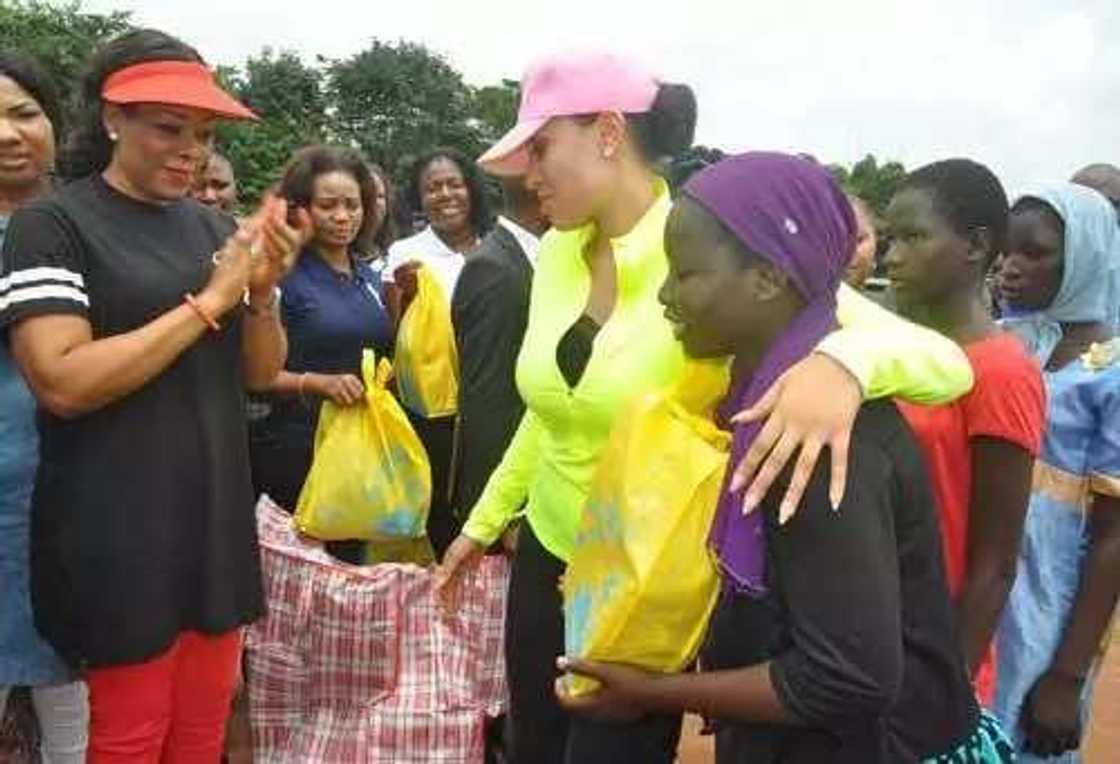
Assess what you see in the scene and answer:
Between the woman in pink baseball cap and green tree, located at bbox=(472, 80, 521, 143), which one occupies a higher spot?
green tree, located at bbox=(472, 80, 521, 143)

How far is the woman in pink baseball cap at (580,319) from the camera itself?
2.24m

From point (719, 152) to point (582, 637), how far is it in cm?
186

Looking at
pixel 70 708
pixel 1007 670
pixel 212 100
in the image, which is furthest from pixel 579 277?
pixel 70 708

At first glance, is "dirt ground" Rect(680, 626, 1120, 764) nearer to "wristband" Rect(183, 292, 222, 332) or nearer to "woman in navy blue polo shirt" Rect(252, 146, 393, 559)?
"woman in navy blue polo shirt" Rect(252, 146, 393, 559)

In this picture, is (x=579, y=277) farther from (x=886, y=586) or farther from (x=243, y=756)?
(x=243, y=756)

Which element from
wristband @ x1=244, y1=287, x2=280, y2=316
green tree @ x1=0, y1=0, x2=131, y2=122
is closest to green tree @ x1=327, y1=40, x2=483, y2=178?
green tree @ x1=0, y1=0, x2=131, y2=122

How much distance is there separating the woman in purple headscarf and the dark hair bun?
2.82ft

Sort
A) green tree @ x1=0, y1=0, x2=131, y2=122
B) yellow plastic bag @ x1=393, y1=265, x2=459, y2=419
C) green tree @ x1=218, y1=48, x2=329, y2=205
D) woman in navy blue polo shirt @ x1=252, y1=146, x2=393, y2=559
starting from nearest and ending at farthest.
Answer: woman in navy blue polo shirt @ x1=252, y1=146, x2=393, y2=559 → yellow plastic bag @ x1=393, y1=265, x2=459, y2=419 → green tree @ x1=0, y1=0, x2=131, y2=122 → green tree @ x1=218, y1=48, x2=329, y2=205

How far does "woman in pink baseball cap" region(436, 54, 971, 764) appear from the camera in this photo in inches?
88.1

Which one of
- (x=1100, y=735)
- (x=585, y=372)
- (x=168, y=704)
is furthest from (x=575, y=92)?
(x=1100, y=735)

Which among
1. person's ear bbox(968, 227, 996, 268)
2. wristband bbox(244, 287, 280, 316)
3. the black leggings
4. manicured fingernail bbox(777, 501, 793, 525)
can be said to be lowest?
the black leggings

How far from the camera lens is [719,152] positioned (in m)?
3.23

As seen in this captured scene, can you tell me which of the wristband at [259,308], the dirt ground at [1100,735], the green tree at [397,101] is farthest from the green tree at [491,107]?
the wristband at [259,308]

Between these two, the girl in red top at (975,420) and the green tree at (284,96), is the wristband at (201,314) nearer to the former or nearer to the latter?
the girl in red top at (975,420)
